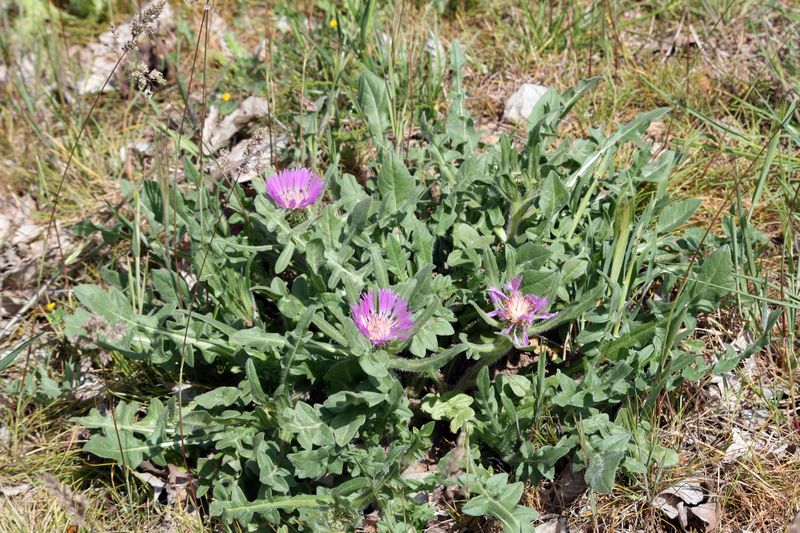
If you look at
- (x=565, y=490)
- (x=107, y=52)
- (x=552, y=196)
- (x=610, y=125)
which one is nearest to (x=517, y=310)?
(x=552, y=196)

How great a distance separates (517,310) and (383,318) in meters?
0.43

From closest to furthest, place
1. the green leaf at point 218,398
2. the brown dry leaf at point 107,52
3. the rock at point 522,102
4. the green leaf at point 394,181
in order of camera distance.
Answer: the green leaf at point 218,398, the green leaf at point 394,181, the rock at point 522,102, the brown dry leaf at point 107,52

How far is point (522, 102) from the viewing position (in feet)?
12.1

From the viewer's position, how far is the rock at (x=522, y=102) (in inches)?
145

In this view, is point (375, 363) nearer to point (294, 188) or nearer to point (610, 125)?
point (294, 188)

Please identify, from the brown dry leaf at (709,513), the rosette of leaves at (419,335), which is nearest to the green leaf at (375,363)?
the rosette of leaves at (419,335)

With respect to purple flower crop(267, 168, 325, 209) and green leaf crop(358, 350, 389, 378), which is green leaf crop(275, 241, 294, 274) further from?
green leaf crop(358, 350, 389, 378)

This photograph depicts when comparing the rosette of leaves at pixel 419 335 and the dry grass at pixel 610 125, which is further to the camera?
the dry grass at pixel 610 125

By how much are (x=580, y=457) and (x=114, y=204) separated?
2476mm

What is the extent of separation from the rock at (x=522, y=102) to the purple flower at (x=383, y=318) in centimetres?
159

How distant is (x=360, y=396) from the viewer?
231 centimetres

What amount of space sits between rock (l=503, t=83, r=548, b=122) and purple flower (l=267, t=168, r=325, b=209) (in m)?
1.35

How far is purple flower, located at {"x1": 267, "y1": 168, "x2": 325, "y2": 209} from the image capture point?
8.61 ft

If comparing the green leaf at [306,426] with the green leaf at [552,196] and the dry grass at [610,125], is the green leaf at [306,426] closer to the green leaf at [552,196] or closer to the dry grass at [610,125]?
the dry grass at [610,125]
